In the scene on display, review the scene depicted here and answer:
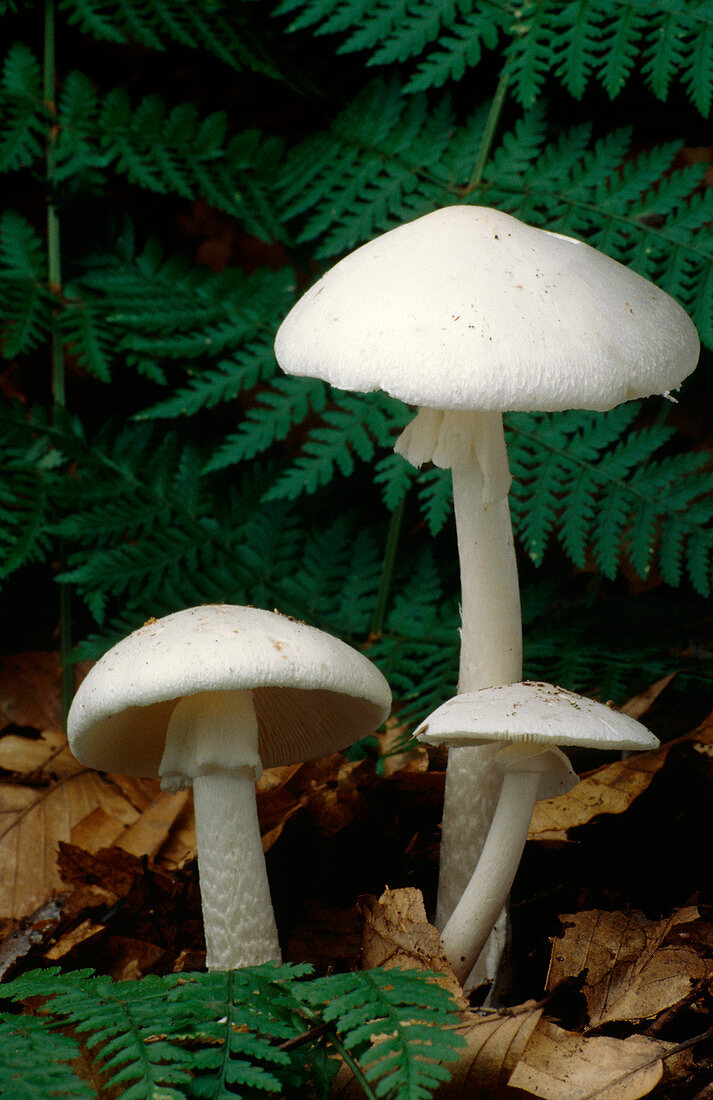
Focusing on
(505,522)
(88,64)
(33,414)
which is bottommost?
(33,414)

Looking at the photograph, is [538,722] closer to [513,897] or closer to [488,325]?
[488,325]

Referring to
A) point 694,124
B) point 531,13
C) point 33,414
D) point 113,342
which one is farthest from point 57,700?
point 694,124

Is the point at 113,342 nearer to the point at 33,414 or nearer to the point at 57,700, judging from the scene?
the point at 33,414

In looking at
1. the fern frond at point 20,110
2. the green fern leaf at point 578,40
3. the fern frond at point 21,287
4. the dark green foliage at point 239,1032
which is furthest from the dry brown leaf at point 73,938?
the green fern leaf at point 578,40

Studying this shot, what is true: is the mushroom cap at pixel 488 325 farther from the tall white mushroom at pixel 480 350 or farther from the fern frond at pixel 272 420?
the fern frond at pixel 272 420

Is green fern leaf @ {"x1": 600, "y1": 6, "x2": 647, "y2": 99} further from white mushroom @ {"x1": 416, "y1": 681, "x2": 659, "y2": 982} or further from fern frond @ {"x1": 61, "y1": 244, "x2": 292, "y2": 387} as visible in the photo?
white mushroom @ {"x1": 416, "y1": 681, "x2": 659, "y2": 982}

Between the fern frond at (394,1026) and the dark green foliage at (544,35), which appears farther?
the dark green foliage at (544,35)
